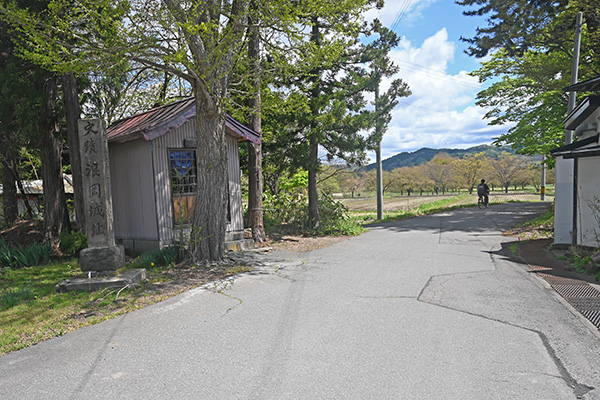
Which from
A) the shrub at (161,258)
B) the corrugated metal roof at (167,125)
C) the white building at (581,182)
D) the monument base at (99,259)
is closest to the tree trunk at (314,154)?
the corrugated metal roof at (167,125)

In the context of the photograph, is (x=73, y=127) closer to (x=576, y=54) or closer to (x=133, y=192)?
(x=133, y=192)

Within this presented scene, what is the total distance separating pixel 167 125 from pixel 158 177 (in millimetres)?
1401

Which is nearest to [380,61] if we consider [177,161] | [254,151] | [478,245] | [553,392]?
[254,151]

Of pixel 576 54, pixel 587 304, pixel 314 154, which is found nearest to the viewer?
pixel 587 304

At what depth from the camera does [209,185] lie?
8203 millimetres

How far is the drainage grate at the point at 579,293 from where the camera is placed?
5230 mm

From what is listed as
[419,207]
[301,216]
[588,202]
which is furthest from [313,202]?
[419,207]

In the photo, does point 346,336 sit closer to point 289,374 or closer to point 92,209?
point 289,374

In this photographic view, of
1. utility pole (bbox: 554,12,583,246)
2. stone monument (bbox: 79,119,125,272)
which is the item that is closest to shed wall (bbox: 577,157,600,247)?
utility pole (bbox: 554,12,583,246)

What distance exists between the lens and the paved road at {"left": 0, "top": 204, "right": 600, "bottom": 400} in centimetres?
339

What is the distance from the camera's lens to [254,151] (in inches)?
481

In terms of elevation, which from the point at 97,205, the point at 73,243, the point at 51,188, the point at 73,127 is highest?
the point at 73,127

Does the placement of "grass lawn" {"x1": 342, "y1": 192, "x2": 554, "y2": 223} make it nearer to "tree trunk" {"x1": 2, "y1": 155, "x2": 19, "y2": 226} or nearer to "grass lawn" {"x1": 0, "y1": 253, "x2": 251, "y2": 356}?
"grass lawn" {"x1": 0, "y1": 253, "x2": 251, "y2": 356}

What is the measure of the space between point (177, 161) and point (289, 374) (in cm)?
793
